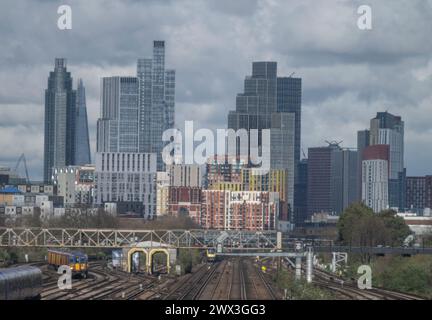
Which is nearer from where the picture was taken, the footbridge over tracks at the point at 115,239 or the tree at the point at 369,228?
the footbridge over tracks at the point at 115,239

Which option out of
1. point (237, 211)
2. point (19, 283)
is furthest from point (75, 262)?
point (237, 211)

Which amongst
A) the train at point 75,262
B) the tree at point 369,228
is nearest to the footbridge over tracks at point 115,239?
the train at point 75,262

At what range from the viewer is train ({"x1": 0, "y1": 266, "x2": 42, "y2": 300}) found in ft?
120

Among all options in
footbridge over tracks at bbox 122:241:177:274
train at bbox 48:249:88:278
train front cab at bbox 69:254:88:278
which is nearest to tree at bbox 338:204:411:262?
footbridge over tracks at bbox 122:241:177:274

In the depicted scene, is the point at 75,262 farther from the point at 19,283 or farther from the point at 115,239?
the point at 19,283

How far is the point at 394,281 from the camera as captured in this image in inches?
2429

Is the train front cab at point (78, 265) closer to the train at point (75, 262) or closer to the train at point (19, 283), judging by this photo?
the train at point (75, 262)

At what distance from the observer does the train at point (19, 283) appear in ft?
120

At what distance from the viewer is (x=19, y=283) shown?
3828cm

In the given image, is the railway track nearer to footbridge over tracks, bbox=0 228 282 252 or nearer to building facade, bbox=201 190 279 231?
footbridge over tracks, bbox=0 228 282 252

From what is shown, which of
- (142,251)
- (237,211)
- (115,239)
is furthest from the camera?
(237,211)

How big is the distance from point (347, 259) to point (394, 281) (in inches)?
815
